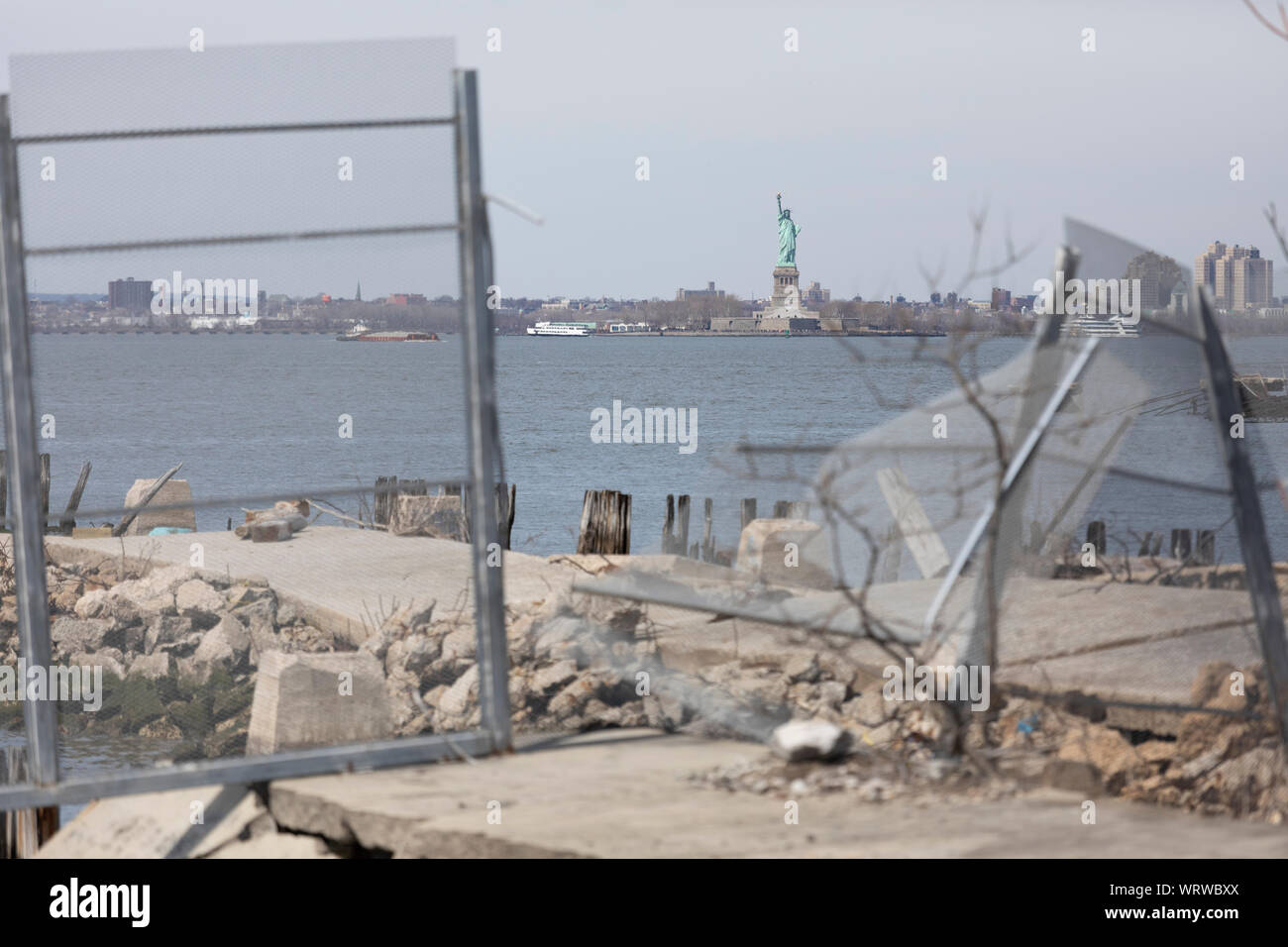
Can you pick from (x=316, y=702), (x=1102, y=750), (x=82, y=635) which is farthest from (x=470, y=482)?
(x=82, y=635)

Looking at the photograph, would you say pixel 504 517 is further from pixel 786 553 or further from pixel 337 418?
pixel 786 553

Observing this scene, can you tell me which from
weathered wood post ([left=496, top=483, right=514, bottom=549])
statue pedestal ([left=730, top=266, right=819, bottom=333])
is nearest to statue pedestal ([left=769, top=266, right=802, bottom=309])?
statue pedestal ([left=730, top=266, right=819, bottom=333])

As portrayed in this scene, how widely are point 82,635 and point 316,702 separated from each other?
753 cm

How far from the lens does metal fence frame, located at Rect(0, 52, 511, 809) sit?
5.18 m

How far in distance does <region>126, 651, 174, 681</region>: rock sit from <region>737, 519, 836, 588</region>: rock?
7775 millimetres

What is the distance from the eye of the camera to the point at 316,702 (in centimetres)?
674

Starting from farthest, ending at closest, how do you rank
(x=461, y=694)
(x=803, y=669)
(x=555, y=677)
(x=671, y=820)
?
(x=461, y=694) < (x=555, y=677) < (x=803, y=669) < (x=671, y=820)

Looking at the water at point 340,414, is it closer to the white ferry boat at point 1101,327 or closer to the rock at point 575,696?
the white ferry boat at point 1101,327

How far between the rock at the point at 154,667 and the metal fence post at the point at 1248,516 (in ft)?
32.9

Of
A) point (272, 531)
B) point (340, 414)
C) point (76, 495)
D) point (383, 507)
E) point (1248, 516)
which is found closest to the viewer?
point (1248, 516)

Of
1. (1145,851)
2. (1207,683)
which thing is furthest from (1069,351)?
(1145,851)

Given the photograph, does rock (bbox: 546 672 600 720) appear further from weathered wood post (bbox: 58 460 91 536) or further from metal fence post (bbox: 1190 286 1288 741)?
weathered wood post (bbox: 58 460 91 536)
